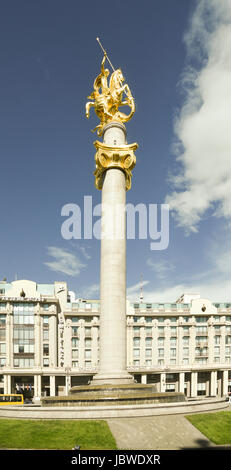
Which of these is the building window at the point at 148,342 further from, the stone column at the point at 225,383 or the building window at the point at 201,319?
the stone column at the point at 225,383

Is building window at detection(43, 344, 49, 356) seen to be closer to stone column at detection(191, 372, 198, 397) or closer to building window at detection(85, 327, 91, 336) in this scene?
building window at detection(85, 327, 91, 336)

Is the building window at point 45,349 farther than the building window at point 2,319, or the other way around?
the building window at point 45,349

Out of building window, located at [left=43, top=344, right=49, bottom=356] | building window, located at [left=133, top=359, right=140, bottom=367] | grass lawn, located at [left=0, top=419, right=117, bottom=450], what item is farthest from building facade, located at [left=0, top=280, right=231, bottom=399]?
grass lawn, located at [left=0, top=419, right=117, bottom=450]

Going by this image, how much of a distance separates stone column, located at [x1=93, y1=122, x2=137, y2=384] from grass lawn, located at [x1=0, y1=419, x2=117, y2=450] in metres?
12.1

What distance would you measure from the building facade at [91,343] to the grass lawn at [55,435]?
53.5 metres

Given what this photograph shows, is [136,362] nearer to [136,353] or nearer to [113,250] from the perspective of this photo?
[136,353]

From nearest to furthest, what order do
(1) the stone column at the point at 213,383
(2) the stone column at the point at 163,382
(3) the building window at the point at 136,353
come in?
(2) the stone column at the point at 163,382
(1) the stone column at the point at 213,383
(3) the building window at the point at 136,353

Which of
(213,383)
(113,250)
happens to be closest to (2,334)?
(113,250)

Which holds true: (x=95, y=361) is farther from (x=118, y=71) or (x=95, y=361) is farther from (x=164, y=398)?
(x=118, y=71)

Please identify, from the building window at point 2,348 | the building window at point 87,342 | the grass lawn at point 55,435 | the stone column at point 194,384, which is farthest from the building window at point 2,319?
the grass lawn at point 55,435

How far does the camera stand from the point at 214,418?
1202 inches

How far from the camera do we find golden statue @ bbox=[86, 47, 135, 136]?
5100 cm

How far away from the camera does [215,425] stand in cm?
2861

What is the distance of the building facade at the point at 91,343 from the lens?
3140 inches
